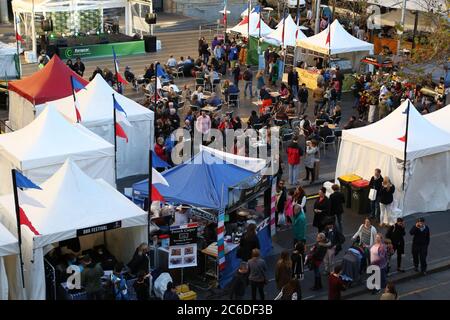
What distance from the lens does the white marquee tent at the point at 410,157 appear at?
1845cm

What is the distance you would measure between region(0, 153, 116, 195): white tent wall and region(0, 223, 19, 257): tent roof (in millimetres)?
3774

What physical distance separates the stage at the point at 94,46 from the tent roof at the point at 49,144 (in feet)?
54.5

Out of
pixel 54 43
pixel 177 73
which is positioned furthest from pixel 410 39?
pixel 54 43

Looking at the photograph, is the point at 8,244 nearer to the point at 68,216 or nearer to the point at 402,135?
the point at 68,216

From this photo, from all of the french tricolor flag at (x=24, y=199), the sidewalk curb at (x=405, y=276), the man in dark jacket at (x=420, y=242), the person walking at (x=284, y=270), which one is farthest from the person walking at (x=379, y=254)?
the french tricolor flag at (x=24, y=199)

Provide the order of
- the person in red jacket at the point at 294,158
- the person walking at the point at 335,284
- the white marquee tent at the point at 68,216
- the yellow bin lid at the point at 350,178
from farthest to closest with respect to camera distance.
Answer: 1. the person in red jacket at the point at 294,158
2. the yellow bin lid at the point at 350,178
3. the person walking at the point at 335,284
4. the white marquee tent at the point at 68,216

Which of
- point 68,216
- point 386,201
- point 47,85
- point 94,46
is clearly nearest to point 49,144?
point 68,216

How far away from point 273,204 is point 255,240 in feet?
7.05

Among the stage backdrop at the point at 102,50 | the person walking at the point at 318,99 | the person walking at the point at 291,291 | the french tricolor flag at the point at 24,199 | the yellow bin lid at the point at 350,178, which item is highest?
the french tricolor flag at the point at 24,199

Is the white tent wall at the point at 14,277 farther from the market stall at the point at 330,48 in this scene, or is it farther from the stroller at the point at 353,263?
the market stall at the point at 330,48

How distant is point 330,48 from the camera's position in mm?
30781
